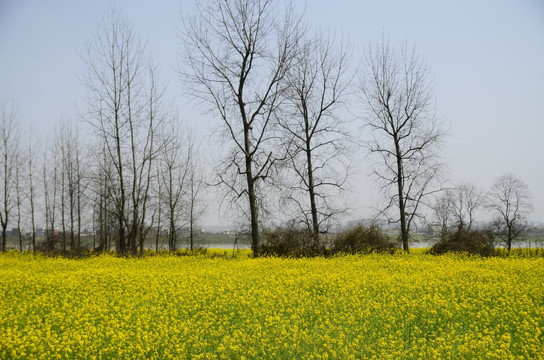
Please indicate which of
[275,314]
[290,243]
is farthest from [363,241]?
[275,314]

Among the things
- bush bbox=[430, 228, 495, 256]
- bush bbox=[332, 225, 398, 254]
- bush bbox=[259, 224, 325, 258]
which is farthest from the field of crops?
bush bbox=[332, 225, 398, 254]

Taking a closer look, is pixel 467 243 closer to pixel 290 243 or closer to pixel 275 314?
pixel 290 243

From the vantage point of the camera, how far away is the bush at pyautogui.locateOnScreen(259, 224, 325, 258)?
1933 cm

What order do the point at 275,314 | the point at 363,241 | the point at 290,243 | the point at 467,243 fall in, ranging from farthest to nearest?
the point at 363,241, the point at 467,243, the point at 290,243, the point at 275,314

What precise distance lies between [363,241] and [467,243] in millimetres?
5163

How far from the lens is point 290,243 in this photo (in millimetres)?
19531

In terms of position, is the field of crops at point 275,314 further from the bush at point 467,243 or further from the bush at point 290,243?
the bush at point 467,243

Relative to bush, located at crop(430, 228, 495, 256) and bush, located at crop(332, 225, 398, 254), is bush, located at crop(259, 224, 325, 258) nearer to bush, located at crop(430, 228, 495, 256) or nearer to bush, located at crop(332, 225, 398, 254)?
bush, located at crop(332, 225, 398, 254)

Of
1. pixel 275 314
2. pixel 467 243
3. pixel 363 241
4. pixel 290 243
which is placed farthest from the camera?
pixel 363 241

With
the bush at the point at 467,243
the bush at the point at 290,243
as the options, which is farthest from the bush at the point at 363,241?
the bush at the point at 467,243

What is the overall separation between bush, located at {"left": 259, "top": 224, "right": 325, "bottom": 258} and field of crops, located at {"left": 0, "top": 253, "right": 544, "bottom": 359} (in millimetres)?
5749

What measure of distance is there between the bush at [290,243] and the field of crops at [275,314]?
5.75 metres

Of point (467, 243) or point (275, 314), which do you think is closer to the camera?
point (275, 314)

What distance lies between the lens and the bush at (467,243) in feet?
64.4
